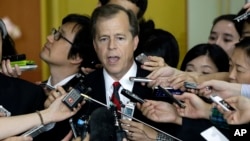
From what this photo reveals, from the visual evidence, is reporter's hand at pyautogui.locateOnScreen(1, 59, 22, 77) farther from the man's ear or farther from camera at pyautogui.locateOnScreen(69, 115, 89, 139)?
camera at pyautogui.locateOnScreen(69, 115, 89, 139)

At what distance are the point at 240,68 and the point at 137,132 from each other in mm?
407

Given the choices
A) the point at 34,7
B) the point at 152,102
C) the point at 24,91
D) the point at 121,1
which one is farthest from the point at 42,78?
the point at 152,102

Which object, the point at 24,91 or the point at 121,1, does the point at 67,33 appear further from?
the point at 24,91

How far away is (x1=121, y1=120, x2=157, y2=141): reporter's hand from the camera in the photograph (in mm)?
1574

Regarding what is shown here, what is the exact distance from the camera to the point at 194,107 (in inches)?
63.6

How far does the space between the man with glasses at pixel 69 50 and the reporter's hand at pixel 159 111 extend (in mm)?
601

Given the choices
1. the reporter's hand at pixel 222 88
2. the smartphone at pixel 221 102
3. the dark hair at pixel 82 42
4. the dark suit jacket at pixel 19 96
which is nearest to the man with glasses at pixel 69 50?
the dark hair at pixel 82 42

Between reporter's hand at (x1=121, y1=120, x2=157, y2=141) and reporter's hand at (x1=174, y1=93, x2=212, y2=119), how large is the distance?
0.39ft

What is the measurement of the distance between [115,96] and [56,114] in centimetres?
20

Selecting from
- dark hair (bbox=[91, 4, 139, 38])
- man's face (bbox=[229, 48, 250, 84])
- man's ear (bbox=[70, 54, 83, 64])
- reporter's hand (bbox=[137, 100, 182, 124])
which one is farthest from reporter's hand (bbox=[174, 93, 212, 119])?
man's ear (bbox=[70, 54, 83, 64])

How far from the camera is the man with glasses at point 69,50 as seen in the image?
2086mm

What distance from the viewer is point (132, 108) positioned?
149 cm

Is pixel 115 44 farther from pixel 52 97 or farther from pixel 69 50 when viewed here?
pixel 69 50

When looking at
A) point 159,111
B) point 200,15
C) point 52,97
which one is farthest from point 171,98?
point 200,15
